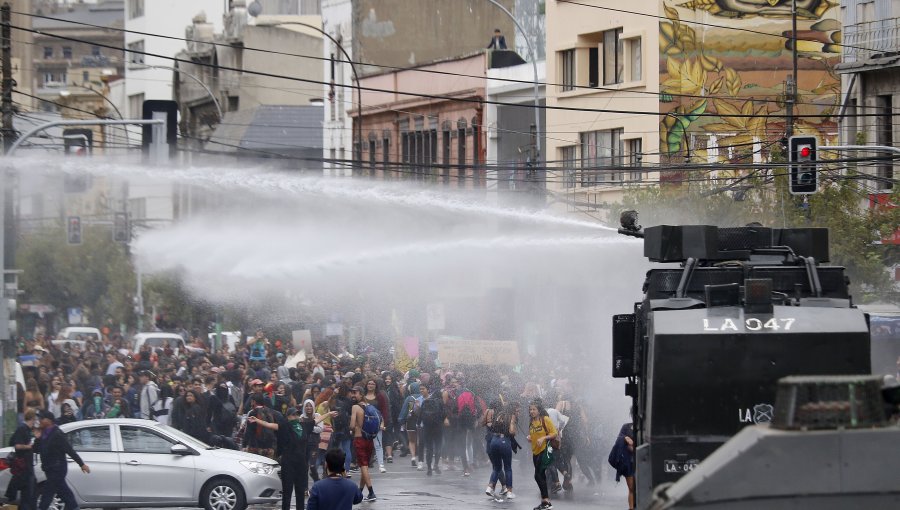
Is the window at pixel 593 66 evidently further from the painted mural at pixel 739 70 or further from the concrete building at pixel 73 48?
the concrete building at pixel 73 48

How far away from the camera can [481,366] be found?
1093 inches

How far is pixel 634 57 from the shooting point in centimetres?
4016

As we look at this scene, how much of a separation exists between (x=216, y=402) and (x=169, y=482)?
4.77 metres

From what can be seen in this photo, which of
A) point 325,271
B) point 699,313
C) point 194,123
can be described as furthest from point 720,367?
point 194,123

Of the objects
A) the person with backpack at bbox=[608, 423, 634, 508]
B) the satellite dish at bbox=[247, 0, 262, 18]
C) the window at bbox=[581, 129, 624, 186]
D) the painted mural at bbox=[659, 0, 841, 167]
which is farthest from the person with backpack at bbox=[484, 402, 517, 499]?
the satellite dish at bbox=[247, 0, 262, 18]

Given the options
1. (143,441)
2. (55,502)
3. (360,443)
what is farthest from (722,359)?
(360,443)

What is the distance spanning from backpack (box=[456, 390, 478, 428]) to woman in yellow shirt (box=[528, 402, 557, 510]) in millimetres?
4986

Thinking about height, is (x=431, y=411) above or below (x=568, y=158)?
below

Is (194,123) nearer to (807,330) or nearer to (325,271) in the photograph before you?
(325,271)

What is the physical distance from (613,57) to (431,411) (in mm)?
18209

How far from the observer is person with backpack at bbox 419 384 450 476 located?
82.5ft

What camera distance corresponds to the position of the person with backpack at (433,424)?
82.5 ft

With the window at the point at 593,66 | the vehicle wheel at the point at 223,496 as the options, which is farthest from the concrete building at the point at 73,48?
the vehicle wheel at the point at 223,496

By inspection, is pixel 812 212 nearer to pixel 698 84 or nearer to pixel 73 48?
pixel 698 84
